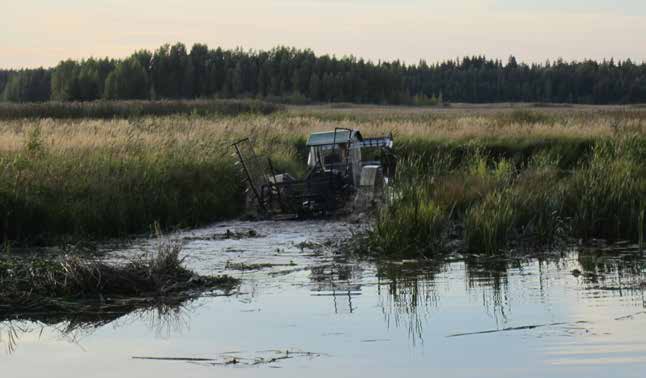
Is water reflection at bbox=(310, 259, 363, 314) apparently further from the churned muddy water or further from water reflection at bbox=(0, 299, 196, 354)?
water reflection at bbox=(0, 299, 196, 354)

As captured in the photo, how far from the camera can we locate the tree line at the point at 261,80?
132 m

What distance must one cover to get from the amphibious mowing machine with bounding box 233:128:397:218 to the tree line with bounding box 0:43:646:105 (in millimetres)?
93188

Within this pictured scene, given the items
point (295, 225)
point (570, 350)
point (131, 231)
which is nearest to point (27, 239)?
point (131, 231)

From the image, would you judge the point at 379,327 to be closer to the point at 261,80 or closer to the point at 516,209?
the point at 516,209

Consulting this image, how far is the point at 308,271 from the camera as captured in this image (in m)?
14.8

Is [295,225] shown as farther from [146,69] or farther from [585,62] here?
[585,62]

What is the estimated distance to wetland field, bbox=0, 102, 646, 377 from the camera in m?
9.85

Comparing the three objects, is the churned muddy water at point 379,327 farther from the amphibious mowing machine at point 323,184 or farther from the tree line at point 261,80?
the tree line at point 261,80

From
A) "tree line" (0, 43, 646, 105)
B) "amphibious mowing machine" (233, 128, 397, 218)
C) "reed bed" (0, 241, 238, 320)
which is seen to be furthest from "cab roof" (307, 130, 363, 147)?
"tree line" (0, 43, 646, 105)

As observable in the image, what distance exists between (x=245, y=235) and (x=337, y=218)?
247cm

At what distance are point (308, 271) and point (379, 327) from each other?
3.86 metres

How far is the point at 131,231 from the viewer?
19.3 metres

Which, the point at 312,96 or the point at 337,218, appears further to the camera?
the point at 312,96

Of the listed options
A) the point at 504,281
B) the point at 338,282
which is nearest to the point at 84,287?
the point at 338,282
